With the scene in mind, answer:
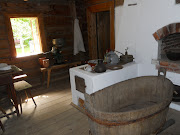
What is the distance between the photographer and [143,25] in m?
2.94

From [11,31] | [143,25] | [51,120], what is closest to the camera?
[51,120]

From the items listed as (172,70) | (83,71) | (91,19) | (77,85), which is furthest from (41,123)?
(91,19)

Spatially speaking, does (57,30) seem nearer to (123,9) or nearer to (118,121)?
(123,9)

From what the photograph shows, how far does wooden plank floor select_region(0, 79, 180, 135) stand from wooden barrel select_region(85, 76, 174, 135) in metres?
0.50

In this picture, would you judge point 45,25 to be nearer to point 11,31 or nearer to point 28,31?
point 28,31

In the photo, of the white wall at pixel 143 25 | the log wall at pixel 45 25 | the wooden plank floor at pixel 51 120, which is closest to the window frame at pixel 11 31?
the log wall at pixel 45 25

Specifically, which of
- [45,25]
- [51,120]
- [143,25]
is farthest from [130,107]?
[45,25]

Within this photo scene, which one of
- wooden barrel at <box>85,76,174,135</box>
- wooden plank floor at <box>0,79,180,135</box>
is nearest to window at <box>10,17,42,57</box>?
wooden plank floor at <box>0,79,180,135</box>

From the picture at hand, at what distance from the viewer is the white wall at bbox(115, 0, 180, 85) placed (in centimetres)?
258

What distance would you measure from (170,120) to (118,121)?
4.13ft

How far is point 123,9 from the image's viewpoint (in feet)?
10.6

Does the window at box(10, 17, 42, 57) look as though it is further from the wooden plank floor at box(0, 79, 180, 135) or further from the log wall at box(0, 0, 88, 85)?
the wooden plank floor at box(0, 79, 180, 135)

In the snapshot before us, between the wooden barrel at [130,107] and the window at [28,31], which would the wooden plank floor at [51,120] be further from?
the window at [28,31]

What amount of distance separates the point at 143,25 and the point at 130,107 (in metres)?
1.58
